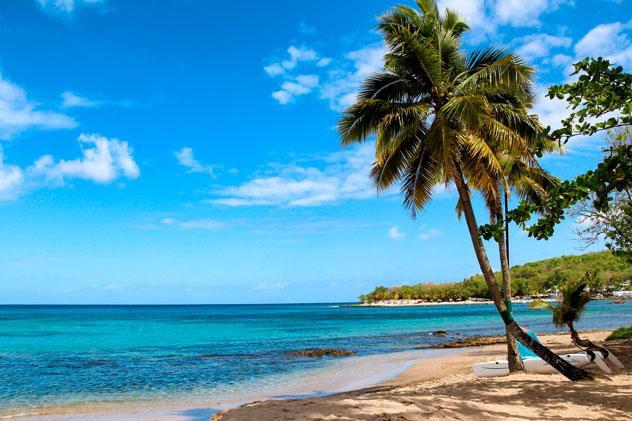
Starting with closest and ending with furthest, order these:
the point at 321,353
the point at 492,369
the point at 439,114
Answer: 1. the point at 439,114
2. the point at 492,369
3. the point at 321,353

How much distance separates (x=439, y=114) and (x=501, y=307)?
171 inches

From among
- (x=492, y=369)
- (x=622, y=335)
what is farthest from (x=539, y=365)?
(x=622, y=335)

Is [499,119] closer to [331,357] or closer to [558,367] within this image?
[558,367]

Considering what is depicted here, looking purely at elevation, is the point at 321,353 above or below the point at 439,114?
below

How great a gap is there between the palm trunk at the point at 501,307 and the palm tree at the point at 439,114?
0.02m

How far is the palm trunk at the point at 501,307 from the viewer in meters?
10.2

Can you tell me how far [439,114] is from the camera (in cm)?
1067

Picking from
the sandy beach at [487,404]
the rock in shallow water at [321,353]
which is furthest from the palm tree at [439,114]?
the rock in shallow water at [321,353]

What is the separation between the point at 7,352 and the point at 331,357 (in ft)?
70.9

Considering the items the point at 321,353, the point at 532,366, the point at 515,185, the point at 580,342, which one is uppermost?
the point at 515,185

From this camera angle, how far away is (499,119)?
11828 millimetres

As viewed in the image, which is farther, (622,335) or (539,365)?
(622,335)

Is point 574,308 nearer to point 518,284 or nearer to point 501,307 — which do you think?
point 501,307

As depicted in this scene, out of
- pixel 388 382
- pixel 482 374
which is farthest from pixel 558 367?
pixel 388 382
